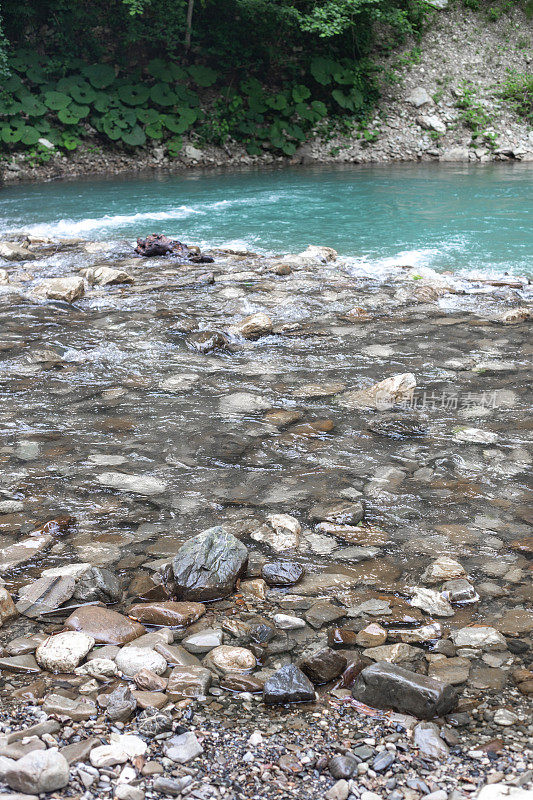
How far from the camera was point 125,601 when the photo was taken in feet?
7.27

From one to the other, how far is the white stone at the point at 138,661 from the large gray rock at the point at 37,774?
41 cm

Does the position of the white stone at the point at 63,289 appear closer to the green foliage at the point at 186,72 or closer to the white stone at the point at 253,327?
the white stone at the point at 253,327

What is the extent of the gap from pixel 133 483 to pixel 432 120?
1818cm

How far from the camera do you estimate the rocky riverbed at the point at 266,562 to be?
1580 mm

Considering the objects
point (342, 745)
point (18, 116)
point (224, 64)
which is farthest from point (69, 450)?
point (224, 64)

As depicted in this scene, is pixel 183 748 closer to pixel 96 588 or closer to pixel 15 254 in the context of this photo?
pixel 96 588

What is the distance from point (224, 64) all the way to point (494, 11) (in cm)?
970

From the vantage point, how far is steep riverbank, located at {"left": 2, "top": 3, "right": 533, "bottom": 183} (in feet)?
54.1

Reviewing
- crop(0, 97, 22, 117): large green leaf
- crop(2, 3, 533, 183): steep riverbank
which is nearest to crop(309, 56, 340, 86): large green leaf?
crop(2, 3, 533, 183): steep riverbank

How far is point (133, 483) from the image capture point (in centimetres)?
293

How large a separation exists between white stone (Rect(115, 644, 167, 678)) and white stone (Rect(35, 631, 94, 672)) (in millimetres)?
112

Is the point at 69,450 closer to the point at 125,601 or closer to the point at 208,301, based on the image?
the point at 125,601

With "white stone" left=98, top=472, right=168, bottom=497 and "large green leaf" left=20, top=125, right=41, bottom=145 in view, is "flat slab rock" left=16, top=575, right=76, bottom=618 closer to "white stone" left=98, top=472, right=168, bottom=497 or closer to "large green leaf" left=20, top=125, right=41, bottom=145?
"white stone" left=98, top=472, right=168, bottom=497

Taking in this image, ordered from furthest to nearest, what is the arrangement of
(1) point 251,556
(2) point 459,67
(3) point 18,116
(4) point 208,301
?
(2) point 459,67 < (3) point 18,116 < (4) point 208,301 < (1) point 251,556
